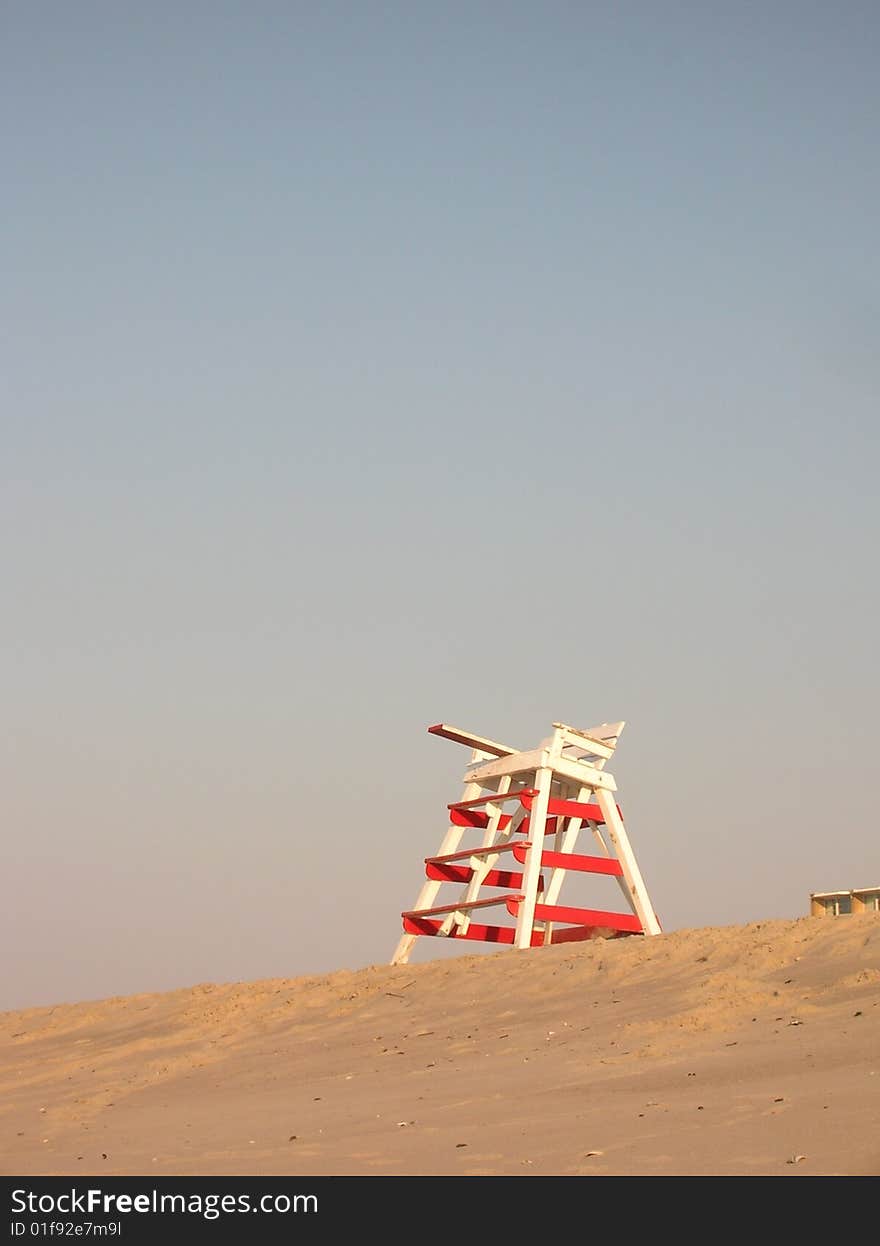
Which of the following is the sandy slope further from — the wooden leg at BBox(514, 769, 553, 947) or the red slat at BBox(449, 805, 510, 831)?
the red slat at BBox(449, 805, 510, 831)

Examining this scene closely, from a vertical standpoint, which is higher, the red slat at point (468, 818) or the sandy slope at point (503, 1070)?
the red slat at point (468, 818)

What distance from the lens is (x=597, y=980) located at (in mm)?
11305

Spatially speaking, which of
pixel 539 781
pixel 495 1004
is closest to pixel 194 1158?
pixel 495 1004

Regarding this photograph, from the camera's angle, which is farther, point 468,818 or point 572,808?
point 468,818

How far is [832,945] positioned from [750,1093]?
3.55m

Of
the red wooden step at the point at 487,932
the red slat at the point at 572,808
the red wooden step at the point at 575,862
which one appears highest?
the red slat at the point at 572,808

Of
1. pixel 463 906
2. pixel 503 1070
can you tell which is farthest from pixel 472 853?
pixel 503 1070

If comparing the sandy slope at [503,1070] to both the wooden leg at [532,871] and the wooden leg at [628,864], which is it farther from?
the wooden leg at [628,864]

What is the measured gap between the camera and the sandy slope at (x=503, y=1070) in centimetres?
670

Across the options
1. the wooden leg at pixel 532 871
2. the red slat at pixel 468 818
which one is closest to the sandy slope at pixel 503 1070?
the wooden leg at pixel 532 871

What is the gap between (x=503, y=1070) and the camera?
902cm

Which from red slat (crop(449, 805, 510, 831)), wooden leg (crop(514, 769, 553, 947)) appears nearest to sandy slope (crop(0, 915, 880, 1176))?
wooden leg (crop(514, 769, 553, 947))

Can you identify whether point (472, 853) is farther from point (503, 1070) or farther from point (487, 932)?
point (503, 1070)

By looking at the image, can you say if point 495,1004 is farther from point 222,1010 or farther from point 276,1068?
point 222,1010
